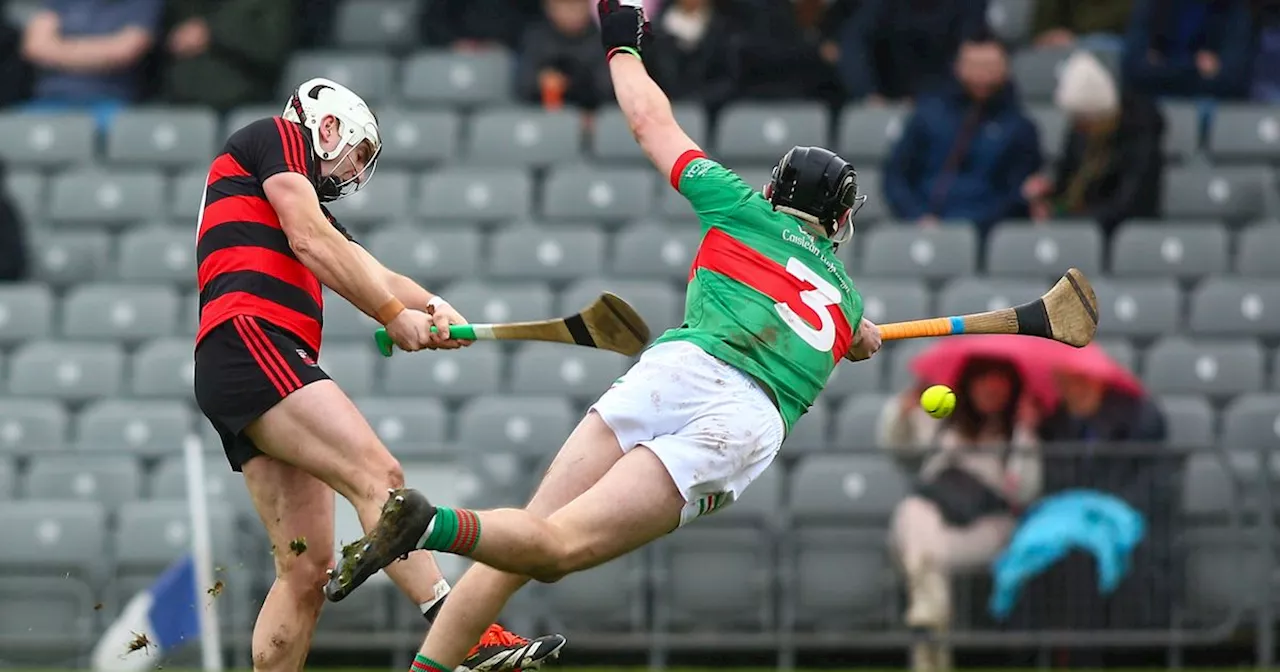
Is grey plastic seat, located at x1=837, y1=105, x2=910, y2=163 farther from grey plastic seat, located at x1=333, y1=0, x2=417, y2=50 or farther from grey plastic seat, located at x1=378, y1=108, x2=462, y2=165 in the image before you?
grey plastic seat, located at x1=333, y1=0, x2=417, y2=50

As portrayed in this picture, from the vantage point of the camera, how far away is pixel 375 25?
17.3m

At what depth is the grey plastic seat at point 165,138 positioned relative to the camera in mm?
16031

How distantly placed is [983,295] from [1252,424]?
1.90m

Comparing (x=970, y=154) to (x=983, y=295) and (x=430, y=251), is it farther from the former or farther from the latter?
(x=430, y=251)

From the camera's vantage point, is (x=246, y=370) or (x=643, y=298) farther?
(x=643, y=298)

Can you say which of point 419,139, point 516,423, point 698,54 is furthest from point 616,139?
point 516,423

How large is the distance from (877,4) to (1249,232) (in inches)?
129

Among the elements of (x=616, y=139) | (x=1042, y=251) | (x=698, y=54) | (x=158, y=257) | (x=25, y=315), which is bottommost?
(x=25, y=315)

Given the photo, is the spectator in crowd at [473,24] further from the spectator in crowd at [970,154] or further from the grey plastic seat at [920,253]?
the grey plastic seat at [920,253]

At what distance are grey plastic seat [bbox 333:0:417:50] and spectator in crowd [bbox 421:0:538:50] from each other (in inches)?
15.9

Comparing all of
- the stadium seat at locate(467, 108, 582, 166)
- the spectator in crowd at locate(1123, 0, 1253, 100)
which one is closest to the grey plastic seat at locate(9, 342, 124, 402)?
the stadium seat at locate(467, 108, 582, 166)

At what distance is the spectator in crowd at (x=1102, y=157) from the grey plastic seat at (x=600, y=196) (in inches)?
109

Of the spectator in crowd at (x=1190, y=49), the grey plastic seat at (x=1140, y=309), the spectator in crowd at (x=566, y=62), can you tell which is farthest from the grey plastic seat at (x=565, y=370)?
the spectator in crowd at (x=1190, y=49)

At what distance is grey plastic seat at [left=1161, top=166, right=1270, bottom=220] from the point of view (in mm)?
15281
